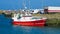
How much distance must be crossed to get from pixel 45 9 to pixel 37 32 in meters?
35.7

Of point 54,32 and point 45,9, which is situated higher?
point 45,9

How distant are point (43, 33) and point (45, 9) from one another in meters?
37.1

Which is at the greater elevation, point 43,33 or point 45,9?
point 45,9

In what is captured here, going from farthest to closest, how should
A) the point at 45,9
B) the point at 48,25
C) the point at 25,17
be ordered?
the point at 45,9
the point at 25,17
the point at 48,25

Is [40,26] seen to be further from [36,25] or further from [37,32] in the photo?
[37,32]

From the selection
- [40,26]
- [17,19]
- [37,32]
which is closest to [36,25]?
[40,26]

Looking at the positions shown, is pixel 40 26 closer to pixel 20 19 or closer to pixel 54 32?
pixel 20 19

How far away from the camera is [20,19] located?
56438 mm

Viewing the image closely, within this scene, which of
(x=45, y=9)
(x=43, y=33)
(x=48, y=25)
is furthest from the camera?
(x=45, y=9)

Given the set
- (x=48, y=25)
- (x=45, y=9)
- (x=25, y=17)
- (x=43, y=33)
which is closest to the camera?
(x=43, y=33)

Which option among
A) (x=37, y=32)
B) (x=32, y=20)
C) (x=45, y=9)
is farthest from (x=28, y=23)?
(x=45, y=9)

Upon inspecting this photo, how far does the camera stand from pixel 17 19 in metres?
57.1

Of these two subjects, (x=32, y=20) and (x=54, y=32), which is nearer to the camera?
(x=54, y=32)

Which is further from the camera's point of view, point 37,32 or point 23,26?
point 23,26
